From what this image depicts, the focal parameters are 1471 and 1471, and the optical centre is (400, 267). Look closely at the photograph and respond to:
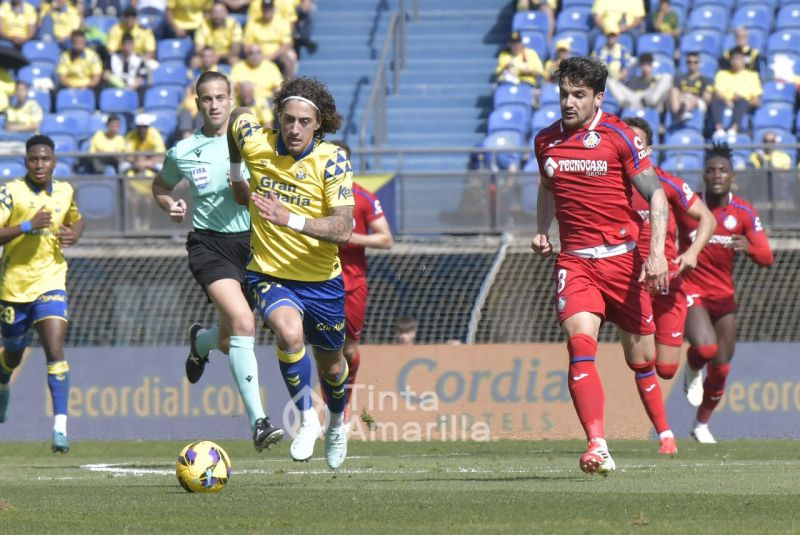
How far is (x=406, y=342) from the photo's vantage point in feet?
52.3

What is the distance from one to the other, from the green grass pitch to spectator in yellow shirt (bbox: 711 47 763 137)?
29.9 ft

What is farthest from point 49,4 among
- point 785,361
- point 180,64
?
point 785,361

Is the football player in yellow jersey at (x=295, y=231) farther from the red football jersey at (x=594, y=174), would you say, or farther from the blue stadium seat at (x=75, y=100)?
the blue stadium seat at (x=75, y=100)

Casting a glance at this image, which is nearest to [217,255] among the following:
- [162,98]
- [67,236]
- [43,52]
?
[67,236]

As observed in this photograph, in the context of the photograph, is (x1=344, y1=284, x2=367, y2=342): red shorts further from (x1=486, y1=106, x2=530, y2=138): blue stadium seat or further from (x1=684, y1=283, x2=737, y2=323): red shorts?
(x1=486, y1=106, x2=530, y2=138): blue stadium seat

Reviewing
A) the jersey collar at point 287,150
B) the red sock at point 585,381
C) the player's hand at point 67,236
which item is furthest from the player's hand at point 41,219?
the red sock at point 585,381

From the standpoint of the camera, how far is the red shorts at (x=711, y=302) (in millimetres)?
13484

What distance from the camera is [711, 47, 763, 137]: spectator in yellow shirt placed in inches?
790

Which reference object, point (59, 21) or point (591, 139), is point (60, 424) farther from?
point (59, 21)

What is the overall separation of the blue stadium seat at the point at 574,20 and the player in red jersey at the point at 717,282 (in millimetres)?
9132

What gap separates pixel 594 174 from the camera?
349 inches

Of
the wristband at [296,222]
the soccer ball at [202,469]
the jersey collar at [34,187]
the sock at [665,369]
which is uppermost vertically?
the wristband at [296,222]

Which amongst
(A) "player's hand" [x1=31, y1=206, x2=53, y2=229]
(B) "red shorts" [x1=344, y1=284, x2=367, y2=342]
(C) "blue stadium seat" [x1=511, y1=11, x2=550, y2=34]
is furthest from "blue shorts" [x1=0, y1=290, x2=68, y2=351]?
(C) "blue stadium seat" [x1=511, y1=11, x2=550, y2=34]

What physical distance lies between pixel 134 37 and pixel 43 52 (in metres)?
1.59
